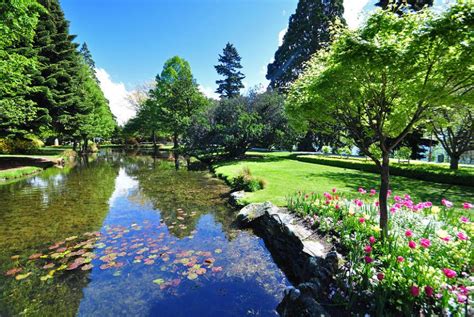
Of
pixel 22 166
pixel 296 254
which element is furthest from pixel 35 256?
pixel 22 166

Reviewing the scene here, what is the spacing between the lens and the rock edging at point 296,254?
3723 millimetres

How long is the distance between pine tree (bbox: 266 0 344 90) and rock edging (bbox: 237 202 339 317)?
2576 centimetres

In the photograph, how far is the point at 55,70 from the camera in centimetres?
2427

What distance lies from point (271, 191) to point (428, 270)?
267 inches

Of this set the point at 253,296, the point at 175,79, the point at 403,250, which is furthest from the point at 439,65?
the point at 175,79

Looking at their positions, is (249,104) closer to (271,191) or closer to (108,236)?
(271,191)

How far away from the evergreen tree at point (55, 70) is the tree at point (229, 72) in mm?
24334

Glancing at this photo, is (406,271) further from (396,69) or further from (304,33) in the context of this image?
(304,33)

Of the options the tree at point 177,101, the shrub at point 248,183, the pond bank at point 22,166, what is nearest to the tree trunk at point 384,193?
the shrub at point 248,183

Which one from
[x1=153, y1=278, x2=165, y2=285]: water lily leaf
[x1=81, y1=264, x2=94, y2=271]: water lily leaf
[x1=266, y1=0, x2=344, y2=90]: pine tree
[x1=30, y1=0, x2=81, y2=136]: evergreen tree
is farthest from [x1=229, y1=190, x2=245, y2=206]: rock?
[x1=266, y1=0, x2=344, y2=90]: pine tree

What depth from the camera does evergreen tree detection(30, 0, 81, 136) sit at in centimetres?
2206

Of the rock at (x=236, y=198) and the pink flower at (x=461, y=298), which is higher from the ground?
the pink flower at (x=461, y=298)

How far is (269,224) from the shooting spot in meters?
6.96

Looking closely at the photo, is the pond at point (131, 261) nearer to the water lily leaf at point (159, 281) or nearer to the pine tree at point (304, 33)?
the water lily leaf at point (159, 281)
